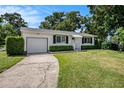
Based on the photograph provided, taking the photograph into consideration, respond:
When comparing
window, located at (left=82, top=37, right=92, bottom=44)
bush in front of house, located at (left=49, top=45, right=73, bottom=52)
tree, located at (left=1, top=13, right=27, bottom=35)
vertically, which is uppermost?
tree, located at (left=1, top=13, right=27, bottom=35)

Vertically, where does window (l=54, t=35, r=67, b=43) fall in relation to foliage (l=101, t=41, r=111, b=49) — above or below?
above

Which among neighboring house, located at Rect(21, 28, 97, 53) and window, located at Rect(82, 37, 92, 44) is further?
window, located at Rect(82, 37, 92, 44)

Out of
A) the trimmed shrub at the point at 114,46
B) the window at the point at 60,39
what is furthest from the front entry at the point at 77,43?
the trimmed shrub at the point at 114,46

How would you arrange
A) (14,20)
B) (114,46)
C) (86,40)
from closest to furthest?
(114,46) < (86,40) < (14,20)

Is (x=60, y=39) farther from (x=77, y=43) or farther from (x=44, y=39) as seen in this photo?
(x=77, y=43)

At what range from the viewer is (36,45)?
2556cm

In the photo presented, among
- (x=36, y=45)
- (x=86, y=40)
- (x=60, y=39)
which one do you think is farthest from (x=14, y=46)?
(x=86, y=40)

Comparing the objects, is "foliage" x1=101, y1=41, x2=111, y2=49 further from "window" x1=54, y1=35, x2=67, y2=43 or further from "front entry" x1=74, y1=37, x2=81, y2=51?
"window" x1=54, y1=35, x2=67, y2=43

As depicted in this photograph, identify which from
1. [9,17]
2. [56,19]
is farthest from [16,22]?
[56,19]

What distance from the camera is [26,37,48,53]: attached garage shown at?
24.8 meters

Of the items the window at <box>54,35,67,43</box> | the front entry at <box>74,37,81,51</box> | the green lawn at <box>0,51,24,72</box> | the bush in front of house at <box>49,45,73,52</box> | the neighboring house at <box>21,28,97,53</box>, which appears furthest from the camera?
the front entry at <box>74,37,81,51</box>

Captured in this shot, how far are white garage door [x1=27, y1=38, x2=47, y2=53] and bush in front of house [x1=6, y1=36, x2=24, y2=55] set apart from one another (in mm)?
3271

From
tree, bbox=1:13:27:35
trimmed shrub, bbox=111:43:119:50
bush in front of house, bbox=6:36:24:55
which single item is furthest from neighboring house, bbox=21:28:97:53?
tree, bbox=1:13:27:35

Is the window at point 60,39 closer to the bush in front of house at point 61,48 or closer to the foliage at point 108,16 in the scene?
the bush in front of house at point 61,48
